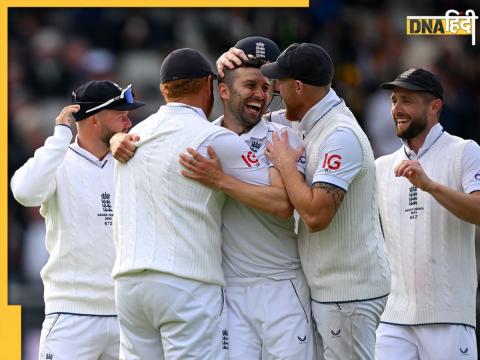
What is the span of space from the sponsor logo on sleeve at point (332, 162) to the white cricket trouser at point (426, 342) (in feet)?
5.60

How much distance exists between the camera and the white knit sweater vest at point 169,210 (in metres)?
5.71

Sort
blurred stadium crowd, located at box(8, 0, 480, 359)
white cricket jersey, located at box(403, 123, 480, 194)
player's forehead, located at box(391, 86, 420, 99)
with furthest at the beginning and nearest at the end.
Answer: blurred stadium crowd, located at box(8, 0, 480, 359)
player's forehead, located at box(391, 86, 420, 99)
white cricket jersey, located at box(403, 123, 480, 194)

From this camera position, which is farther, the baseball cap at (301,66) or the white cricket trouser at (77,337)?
the white cricket trouser at (77,337)

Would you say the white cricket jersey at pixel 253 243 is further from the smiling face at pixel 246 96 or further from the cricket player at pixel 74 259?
the cricket player at pixel 74 259

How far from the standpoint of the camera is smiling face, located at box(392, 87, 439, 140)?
7.17m

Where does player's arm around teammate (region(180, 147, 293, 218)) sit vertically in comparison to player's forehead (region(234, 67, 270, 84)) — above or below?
below

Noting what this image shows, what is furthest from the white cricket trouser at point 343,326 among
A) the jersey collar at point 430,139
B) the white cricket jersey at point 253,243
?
the jersey collar at point 430,139

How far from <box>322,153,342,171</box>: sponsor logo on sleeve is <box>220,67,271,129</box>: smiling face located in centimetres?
57

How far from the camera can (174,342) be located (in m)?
5.71

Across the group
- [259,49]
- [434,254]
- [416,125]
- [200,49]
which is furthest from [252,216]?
[200,49]

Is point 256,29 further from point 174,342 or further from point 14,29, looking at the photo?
point 174,342

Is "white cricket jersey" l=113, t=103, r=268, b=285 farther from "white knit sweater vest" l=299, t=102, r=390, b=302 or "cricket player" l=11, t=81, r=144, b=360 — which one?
"cricket player" l=11, t=81, r=144, b=360

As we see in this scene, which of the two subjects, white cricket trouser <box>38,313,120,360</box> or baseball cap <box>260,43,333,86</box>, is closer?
baseball cap <box>260,43,333,86</box>

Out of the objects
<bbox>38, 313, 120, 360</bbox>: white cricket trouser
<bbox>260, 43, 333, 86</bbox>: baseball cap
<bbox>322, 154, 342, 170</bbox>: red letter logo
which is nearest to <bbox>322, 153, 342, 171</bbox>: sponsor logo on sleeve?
<bbox>322, 154, 342, 170</bbox>: red letter logo
